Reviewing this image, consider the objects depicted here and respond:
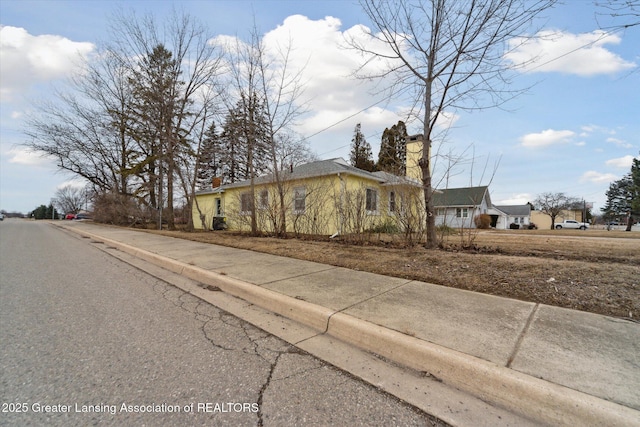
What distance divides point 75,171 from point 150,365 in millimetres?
32769

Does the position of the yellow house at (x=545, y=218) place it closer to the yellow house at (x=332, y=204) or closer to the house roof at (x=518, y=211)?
the house roof at (x=518, y=211)

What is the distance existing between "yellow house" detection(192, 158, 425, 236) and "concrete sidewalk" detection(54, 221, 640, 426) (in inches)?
143

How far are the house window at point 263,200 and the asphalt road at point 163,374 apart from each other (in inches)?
297

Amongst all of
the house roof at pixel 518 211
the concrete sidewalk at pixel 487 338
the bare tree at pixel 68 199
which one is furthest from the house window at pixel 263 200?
the bare tree at pixel 68 199

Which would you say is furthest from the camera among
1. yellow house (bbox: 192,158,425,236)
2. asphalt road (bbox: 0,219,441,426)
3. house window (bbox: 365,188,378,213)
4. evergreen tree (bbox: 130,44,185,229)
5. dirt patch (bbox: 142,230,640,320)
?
evergreen tree (bbox: 130,44,185,229)

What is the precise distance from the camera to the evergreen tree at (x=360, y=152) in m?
32.1

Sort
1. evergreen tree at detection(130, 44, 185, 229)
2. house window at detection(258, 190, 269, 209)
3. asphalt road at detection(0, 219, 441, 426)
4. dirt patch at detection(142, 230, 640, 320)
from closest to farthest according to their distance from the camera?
asphalt road at detection(0, 219, 441, 426)
dirt patch at detection(142, 230, 640, 320)
house window at detection(258, 190, 269, 209)
evergreen tree at detection(130, 44, 185, 229)

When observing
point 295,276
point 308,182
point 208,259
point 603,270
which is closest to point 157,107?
point 308,182

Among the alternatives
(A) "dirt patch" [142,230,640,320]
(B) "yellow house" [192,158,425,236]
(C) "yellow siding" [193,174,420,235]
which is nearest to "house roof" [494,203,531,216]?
(B) "yellow house" [192,158,425,236]

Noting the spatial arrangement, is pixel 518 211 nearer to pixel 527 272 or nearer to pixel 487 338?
pixel 527 272

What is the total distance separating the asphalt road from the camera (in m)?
1.82

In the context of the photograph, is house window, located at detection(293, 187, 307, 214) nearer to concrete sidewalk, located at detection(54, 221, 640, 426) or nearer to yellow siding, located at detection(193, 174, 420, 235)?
yellow siding, located at detection(193, 174, 420, 235)

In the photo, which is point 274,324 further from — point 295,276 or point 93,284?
point 93,284

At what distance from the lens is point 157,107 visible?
15.7m
